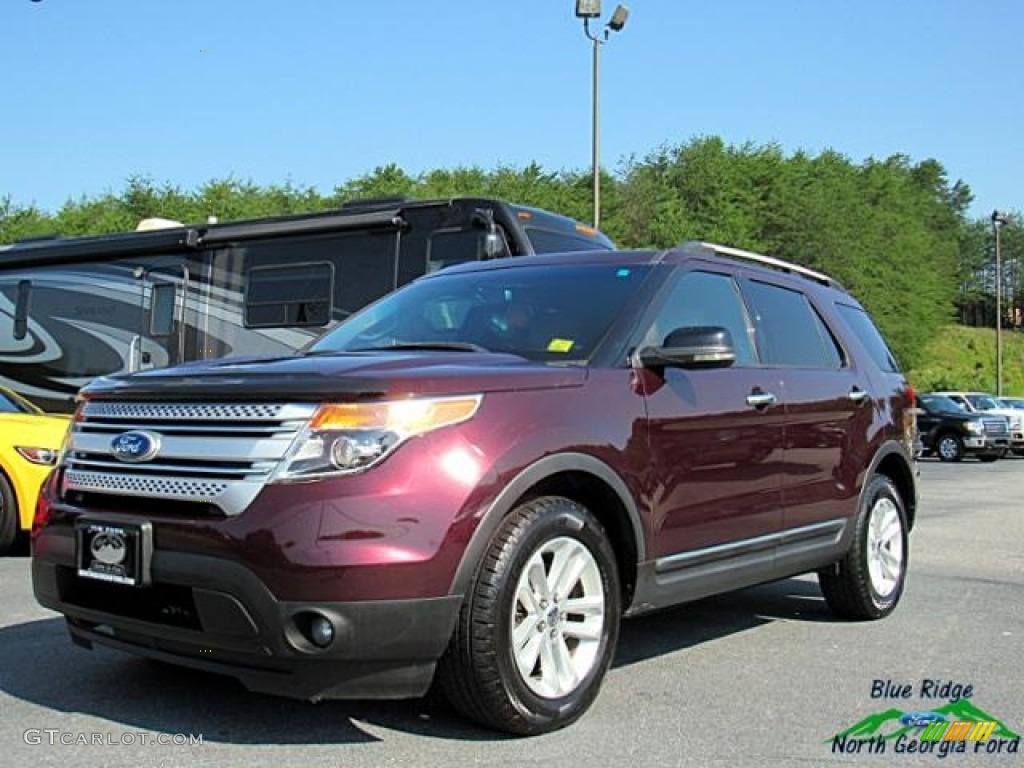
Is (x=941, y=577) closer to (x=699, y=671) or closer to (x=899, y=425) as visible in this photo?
(x=899, y=425)

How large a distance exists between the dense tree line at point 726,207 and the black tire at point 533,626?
4148 centimetres

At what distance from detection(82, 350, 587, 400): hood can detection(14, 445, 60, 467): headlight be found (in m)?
4.39

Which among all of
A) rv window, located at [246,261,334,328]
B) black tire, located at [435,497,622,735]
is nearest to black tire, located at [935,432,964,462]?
rv window, located at [246,261,334,328]

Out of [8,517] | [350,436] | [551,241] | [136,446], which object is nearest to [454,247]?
[551,241]

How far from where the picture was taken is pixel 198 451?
3592 millimetres

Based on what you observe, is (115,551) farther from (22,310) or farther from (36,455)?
(22,310)

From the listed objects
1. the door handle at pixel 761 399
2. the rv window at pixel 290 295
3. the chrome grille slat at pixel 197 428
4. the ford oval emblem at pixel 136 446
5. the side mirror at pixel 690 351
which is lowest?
the ford oval emblem at pixel 136 446

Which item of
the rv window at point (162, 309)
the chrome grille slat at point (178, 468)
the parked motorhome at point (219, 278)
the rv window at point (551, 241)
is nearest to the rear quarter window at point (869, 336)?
the rv window at point (551, 241)

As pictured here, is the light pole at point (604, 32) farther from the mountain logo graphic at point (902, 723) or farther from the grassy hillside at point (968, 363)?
the grassy hillside at point (968, 363)

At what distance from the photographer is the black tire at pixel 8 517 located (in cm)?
797

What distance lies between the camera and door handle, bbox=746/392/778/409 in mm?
4942

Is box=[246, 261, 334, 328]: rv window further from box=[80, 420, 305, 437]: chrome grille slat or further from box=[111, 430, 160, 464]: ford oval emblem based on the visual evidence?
box=[111, 430, 160, 464]: ford oval emblem

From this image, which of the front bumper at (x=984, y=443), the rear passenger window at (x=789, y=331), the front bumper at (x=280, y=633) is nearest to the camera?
the front bumper at (x=280, y=633)

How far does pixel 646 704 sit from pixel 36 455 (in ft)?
18.3
